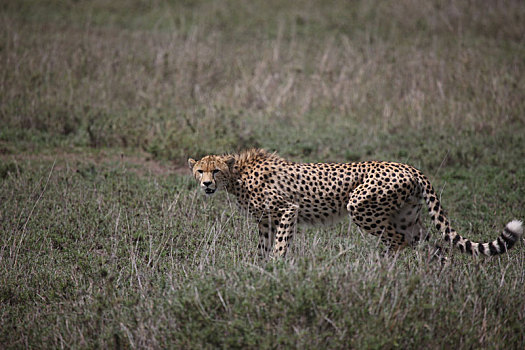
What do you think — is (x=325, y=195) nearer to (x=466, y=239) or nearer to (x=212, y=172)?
(x=212, y=172)

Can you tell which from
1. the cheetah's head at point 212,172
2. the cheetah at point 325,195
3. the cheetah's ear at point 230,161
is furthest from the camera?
the cheetah's ear at point 230,161

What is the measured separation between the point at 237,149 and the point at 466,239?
391 cm

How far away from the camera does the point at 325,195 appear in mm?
5328

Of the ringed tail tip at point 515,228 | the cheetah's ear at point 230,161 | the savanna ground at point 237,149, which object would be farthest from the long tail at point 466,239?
the cheetah's ear at point 230,161

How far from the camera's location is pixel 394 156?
340 inches

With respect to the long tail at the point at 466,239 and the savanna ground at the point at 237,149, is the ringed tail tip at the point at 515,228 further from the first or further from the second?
the savanna ground at the point at 237,149

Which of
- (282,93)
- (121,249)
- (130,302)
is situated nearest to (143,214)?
(121,249)

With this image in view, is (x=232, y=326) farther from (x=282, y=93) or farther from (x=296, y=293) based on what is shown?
(x=282, y=93)

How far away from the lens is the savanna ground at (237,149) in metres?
3.81

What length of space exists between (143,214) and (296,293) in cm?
281

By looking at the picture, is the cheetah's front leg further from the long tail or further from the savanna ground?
the long tail

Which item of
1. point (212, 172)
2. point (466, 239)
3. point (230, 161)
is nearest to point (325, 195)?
point (230, 161)

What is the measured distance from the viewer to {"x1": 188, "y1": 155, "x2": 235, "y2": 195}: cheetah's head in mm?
5203

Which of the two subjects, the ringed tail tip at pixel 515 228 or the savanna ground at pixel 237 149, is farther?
the ringed tail tip at pixel 515 228
